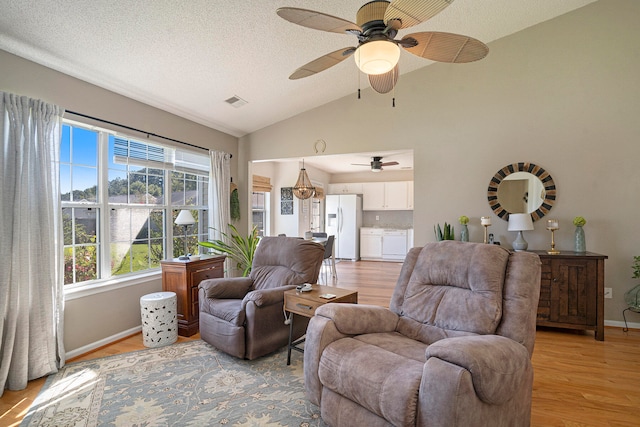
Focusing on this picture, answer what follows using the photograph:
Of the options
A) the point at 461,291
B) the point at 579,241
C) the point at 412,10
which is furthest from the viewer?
the point at 579,241

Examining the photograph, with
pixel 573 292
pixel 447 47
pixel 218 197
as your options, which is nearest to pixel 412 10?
pixel 447 47

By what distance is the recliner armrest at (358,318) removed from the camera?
1.98m

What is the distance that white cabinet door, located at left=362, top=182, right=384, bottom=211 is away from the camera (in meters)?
8.63

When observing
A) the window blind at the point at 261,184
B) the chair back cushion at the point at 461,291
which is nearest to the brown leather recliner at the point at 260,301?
the chair back cushion at the point at 461,291

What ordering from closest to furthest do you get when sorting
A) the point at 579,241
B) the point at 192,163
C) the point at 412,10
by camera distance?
the point at 412,10 → the point at 579,241 → the point at 192,163

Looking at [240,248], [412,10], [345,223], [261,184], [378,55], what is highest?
[412,10]

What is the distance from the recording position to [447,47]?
1.91 m

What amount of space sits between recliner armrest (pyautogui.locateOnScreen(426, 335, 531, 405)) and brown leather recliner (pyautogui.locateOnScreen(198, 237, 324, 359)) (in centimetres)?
163

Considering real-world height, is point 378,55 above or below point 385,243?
above

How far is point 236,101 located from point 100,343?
3014 millimetres

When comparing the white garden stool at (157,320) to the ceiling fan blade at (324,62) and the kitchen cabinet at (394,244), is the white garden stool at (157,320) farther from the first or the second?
the kitchen cabinet at (394,244)

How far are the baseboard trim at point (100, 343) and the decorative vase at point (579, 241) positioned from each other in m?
4.91

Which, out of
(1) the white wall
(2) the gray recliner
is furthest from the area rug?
(1) the white wall

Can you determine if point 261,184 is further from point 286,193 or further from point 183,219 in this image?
point 183,219
